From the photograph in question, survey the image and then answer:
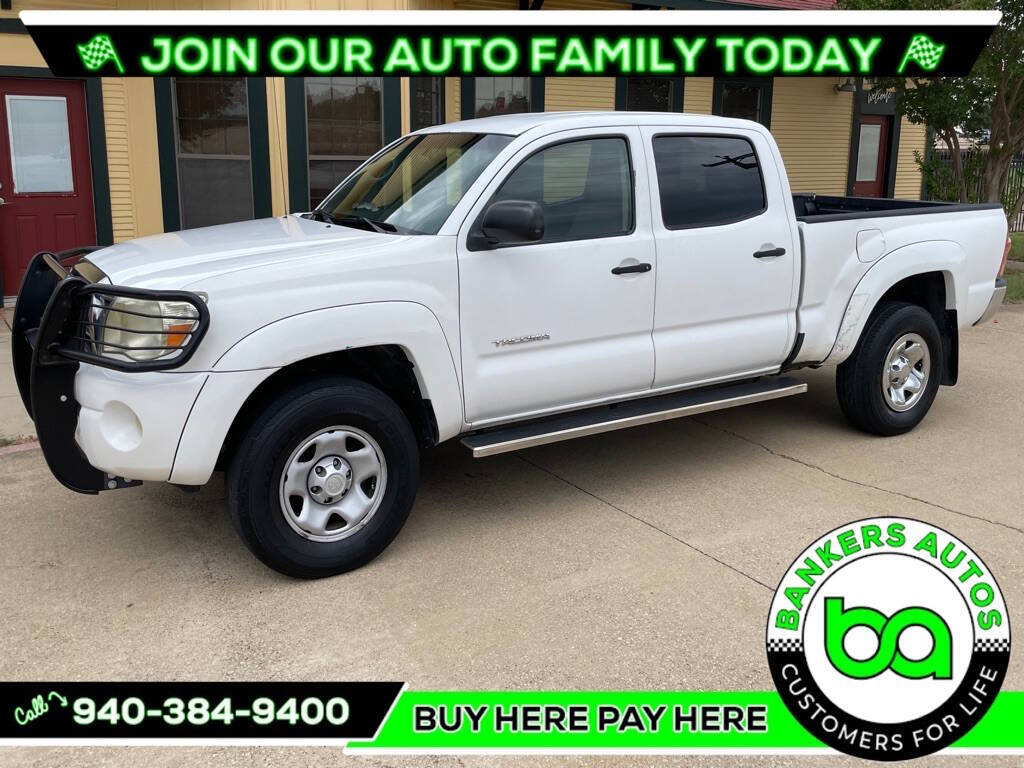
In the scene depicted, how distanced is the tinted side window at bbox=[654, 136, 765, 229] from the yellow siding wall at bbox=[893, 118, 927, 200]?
13968 millimetres

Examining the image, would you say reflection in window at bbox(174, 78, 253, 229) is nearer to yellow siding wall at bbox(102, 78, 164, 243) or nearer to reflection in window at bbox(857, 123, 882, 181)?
yellow siding wall at bbox(102, 78, 164, 243)

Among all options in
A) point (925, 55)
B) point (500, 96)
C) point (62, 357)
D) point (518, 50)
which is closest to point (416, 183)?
point (62, 357)

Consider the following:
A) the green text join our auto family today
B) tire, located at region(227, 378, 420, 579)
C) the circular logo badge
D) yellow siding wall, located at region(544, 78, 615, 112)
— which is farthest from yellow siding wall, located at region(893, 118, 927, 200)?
the circular logo badge

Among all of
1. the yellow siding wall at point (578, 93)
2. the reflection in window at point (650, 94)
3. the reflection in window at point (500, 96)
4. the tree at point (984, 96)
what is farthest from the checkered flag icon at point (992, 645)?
the reflection in window at point (650, 94)

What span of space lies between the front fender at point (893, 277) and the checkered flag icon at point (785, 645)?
2966 mm

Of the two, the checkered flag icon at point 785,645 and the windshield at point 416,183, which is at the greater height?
the windshield at point 416,183

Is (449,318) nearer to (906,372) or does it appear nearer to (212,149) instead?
(906,372)

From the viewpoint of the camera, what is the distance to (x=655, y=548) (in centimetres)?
465

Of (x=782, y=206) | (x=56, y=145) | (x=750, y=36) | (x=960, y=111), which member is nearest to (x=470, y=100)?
(x=750, y=36)

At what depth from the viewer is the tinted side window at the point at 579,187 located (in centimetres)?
481

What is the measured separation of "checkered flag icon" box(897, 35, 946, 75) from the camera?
13.0m

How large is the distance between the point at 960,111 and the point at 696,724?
12.3 meters

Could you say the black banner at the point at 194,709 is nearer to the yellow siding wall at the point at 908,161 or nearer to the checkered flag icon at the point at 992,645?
the checkered flag icon at the point at 992,645

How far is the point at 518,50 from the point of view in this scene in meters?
12.9
